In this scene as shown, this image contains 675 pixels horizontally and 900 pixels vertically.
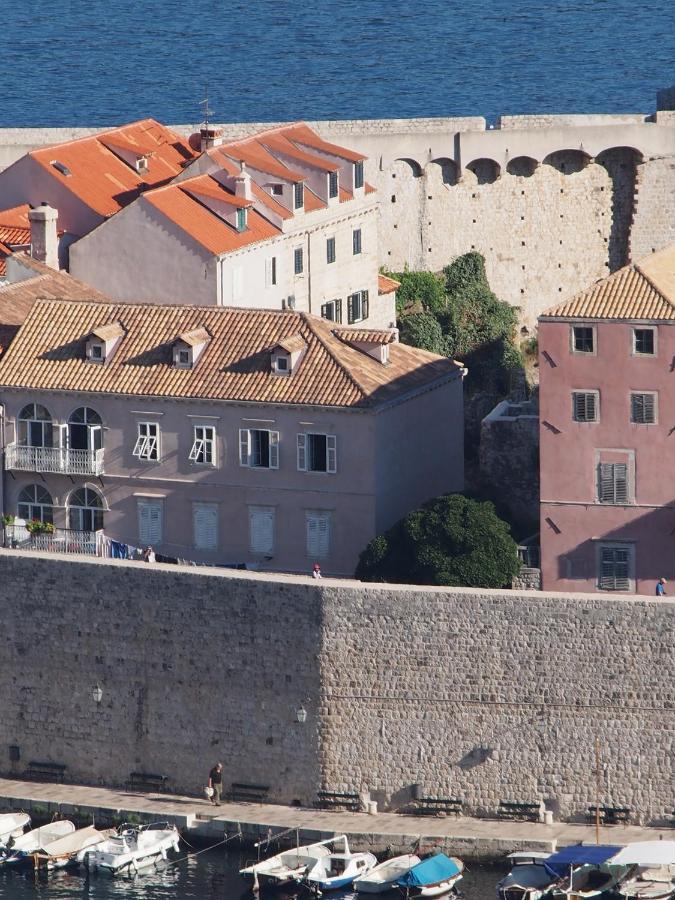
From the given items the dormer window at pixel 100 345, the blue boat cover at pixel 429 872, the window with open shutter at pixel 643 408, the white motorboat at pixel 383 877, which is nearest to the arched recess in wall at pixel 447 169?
the dormer window at pixel 100 345

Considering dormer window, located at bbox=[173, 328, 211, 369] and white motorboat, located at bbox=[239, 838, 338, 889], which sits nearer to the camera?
white motorboat, located at bbox=[239, 838, 338, 889]

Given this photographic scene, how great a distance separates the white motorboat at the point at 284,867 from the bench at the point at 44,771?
680cm

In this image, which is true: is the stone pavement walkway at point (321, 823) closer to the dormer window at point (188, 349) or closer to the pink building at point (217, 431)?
the pink building at point (217, 431)

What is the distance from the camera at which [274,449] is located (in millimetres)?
81812

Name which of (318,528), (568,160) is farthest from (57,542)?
(568,160)

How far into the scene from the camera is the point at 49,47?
175 m

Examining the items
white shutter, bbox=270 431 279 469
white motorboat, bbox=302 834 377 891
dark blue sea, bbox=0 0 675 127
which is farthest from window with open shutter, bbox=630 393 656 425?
dark blue sea, bbox=0 0 675 127

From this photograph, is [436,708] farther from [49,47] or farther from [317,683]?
[49,47]

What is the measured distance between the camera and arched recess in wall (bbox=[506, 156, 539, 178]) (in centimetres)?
10488

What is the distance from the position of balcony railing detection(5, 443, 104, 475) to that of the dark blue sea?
225ft

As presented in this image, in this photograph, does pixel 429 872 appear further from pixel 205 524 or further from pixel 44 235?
pixel 44 235

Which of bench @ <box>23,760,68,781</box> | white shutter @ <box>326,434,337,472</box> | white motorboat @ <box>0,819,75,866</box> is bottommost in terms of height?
white motorboat @ <box>0,819,75,866</box>

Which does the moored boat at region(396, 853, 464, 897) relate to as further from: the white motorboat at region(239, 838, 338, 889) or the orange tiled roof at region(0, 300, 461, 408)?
the orange tiled roof at region(0, 300, 461, 408)

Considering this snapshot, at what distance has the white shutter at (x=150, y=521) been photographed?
83188 millimetres
